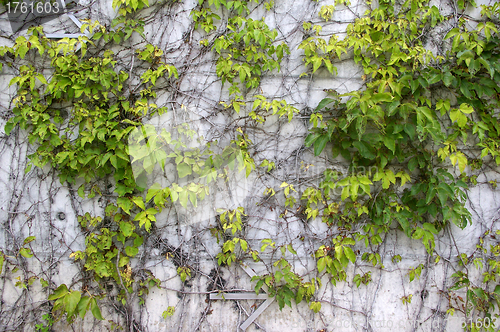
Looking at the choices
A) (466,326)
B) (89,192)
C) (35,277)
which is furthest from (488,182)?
(35,277)

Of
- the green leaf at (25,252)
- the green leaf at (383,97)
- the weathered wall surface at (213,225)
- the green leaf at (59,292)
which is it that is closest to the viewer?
the green leaf at (383,97)

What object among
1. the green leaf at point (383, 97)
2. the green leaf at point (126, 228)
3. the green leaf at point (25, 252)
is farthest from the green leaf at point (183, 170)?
the green leaf at point (383, 97)

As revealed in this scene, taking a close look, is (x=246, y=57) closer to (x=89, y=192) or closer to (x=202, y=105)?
(x=202, y=105)

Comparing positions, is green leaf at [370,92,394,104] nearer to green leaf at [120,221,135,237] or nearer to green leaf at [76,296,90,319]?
green leaf at [120,221,135,237]

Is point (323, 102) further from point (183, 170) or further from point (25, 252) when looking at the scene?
point (25, 252)

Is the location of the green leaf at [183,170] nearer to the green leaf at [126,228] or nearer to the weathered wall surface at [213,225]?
the weathered wall surface at [213,225]

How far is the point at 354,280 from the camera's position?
2236mm

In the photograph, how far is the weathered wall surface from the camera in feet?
7.41

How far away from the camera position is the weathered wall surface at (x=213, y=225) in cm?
226

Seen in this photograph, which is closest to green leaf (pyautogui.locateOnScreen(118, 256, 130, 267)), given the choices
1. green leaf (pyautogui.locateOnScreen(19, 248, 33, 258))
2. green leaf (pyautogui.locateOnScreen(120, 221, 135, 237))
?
green leaf (pyautogui.locateOnScreen(120, 221, 135, 237))

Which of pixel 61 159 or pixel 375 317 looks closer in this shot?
pixel 61 159

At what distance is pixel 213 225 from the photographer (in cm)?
229

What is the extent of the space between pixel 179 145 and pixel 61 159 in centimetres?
81

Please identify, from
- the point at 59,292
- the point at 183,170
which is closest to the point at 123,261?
the point at 59,292
